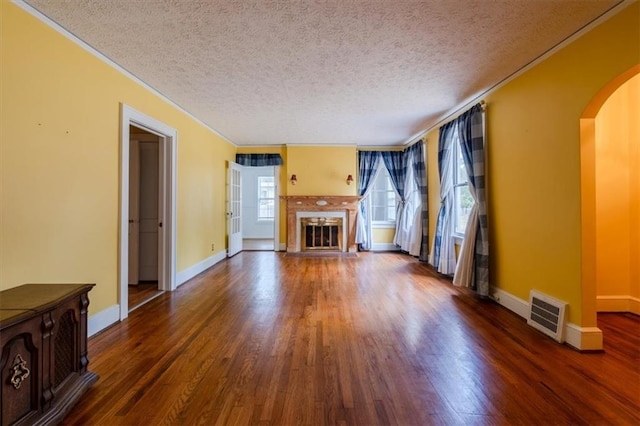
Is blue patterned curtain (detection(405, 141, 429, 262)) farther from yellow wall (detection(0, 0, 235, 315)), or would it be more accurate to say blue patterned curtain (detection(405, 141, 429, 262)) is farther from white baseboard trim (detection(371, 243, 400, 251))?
yellow wall (detection(0, 0, 235, 315))

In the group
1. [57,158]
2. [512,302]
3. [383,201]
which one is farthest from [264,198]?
[512,302]

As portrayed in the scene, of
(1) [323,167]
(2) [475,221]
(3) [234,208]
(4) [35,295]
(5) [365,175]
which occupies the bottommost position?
(4) [35,295]

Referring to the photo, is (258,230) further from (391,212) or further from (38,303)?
(38,303)

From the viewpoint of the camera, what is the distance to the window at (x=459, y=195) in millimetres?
4191

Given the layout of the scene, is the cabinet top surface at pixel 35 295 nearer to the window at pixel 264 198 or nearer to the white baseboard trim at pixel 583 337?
the white baseboard trim at pixel 583 337

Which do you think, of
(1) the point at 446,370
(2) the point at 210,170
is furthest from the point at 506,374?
(2) the point at 210,170

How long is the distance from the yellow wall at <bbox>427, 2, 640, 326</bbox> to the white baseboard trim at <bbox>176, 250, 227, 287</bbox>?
401 centimetres

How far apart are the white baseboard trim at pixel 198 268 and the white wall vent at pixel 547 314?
161 inches

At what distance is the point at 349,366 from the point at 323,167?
16.4ft

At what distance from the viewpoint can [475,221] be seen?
3506 mm

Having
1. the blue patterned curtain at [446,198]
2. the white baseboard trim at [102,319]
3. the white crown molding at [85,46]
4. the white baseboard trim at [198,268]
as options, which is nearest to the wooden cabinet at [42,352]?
the white baseboard trim at [102,319]

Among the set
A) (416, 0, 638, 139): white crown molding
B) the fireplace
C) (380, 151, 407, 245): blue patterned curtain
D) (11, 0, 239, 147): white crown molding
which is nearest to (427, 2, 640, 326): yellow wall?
(416, 0, 638, 139): white crown molding

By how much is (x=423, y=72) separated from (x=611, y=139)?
2006mm

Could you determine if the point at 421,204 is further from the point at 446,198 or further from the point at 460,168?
the point at 460,168
